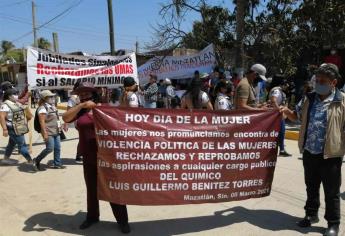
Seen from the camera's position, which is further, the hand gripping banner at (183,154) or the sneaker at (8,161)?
the sneaker at (8,161)

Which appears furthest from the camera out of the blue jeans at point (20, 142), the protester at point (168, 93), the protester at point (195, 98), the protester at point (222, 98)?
the protester at point (168, 93)

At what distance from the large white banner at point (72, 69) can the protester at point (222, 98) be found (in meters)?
4.72

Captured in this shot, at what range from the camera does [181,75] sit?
594 inches

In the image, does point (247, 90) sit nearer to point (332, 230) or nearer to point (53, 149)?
point (332, 230)

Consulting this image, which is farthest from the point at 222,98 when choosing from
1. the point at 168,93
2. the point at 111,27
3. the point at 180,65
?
the point at 111,27

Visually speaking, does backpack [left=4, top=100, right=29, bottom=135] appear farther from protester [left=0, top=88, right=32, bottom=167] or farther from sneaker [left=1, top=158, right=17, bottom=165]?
sneaker [left=1, top=158, right=17, bottom=165]

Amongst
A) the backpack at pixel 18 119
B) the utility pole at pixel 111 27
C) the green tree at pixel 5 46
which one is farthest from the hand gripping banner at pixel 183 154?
the green tree at pixel 5 46

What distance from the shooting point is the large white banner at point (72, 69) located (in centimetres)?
1040

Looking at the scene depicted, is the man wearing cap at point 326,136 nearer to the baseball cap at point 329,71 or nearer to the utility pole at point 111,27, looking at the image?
the baseball cap at point 329,71

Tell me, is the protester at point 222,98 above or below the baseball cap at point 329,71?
A: below

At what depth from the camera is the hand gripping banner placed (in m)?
4.39

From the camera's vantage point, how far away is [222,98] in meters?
7.00

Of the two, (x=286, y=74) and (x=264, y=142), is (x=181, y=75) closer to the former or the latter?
(x=286, y=74)

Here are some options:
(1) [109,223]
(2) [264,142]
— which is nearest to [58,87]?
(1) [109,223]
